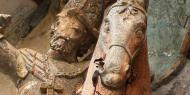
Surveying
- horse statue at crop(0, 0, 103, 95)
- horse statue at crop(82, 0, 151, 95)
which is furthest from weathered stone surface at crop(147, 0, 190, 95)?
horse statue at crop(82, 0, 151, 95)

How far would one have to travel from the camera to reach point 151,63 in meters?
4.48

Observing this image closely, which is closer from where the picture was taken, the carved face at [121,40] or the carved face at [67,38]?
the carved face at [121,40]

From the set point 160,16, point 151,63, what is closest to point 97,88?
point 151,63

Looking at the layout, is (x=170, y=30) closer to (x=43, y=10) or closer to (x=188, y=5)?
(x=188, y=5)

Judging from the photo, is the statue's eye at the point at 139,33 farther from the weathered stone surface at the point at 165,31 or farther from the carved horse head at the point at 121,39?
the weathered stone surface at the point at 165,31

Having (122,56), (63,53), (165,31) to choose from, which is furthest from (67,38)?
(122,56)

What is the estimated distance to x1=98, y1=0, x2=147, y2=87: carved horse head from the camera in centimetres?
329

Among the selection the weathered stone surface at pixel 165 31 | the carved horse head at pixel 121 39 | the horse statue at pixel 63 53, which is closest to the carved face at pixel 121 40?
the carved horse head at pixel 121 39

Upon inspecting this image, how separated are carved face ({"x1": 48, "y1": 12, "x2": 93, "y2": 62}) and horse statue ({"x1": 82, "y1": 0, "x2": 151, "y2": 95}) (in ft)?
1.91

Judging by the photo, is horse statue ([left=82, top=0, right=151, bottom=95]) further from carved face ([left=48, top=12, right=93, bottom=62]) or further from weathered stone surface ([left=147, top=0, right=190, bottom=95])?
weathered stone surface ([left=147, top=0, right=190, bottom=95])

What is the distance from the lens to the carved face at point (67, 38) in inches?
164

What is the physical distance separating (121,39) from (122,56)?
0.10 meters

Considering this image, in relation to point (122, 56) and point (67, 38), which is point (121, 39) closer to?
point (122, 56)

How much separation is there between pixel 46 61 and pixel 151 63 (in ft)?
2.23
